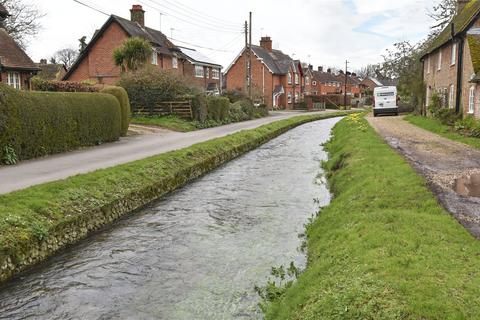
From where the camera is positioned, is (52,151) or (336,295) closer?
(336,295)

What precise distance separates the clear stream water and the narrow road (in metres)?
2.90

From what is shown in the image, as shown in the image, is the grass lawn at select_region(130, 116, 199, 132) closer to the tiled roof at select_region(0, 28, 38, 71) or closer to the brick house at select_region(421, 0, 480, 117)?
the tiled roof at select_region(0, 28, 38, 71)

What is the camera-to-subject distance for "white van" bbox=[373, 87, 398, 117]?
44531mm

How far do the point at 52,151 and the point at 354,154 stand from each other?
11.3 m

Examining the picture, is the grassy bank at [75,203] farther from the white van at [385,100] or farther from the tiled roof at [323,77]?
the tiled roof at [323,77]

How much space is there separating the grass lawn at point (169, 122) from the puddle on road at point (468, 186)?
73.0 ft

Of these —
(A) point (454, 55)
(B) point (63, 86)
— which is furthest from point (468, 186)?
(B) point (63, 86)

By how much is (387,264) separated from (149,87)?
31.0 meters

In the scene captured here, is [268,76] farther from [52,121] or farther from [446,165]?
[446,165]

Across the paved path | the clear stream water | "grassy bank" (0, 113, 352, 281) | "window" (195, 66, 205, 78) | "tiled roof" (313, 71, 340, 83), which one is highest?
"tiled roof" (313, 71, 340, 83)

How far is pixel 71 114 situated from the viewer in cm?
1931

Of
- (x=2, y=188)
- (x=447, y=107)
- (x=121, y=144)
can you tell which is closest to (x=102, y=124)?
(x=121, y=144)

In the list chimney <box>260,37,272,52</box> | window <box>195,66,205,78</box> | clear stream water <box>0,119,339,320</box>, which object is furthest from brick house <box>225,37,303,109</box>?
clear stream water <box>0,119,339,320</box>

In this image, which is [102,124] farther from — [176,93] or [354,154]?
[176,93]
